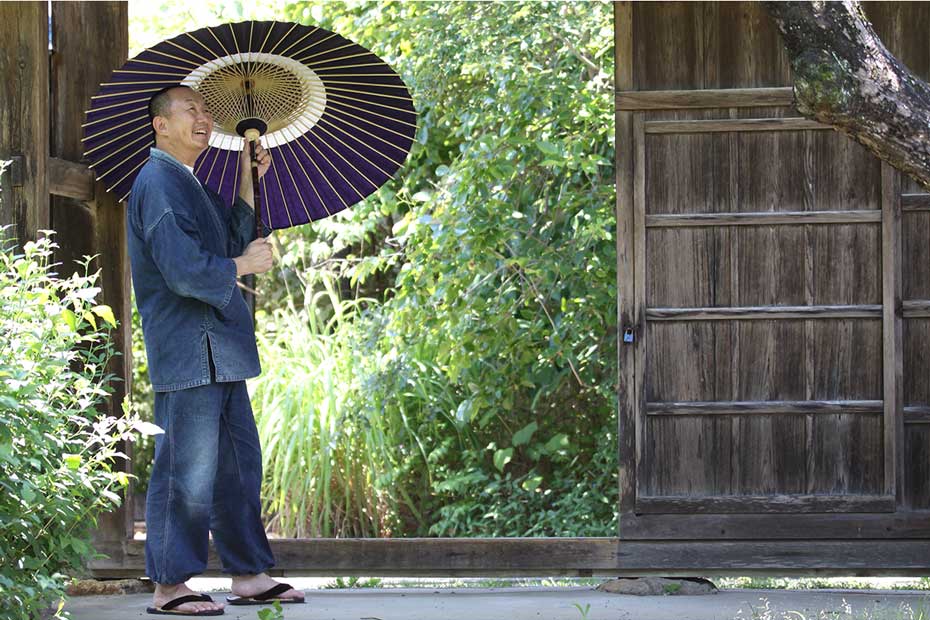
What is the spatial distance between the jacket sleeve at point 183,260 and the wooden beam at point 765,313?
5.69ft

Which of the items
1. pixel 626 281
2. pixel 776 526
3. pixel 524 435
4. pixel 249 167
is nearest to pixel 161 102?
pixel 249 167

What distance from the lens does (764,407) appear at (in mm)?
4707

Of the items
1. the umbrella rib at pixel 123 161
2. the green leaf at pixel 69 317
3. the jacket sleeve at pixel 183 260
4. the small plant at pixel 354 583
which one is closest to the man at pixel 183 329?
the jacket sleeve at pixel 183 260

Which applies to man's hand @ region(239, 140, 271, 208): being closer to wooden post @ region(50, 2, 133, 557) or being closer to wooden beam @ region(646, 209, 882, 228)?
wooden post @ region(50, 2, 133, 557)

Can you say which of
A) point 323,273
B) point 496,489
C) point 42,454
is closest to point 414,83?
point 323,273

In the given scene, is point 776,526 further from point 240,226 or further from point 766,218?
point 240,226

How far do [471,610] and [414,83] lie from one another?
146 inches

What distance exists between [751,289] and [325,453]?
3052 millimetres

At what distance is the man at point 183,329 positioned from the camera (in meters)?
3.85

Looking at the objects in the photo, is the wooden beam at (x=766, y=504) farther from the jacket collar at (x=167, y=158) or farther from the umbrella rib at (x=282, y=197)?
the jacket collar at (x=167, y=158)

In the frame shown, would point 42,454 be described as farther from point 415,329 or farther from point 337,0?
point 337,0

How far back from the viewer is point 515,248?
6602 millimetres

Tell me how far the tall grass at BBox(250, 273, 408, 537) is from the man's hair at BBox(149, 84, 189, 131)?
3.12 meters

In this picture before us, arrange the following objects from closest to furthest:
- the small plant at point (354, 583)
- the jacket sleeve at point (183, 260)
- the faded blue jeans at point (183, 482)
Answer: the jacket sleeve at point (183, 260) → the faded blue jeans at point (183, 482) → the small plant at point (354, 583)
